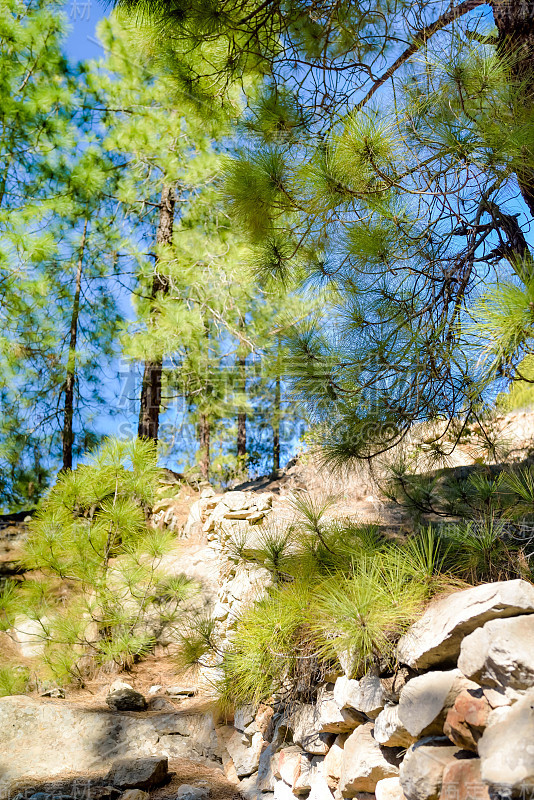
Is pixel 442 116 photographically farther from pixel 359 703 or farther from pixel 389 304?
pixel 359 703

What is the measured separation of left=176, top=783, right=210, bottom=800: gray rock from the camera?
2.09m

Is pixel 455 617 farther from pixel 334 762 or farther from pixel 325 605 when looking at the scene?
pixel 334 762

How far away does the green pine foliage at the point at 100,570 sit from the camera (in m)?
3.28

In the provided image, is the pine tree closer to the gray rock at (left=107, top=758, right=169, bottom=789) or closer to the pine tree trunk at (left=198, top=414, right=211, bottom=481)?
the gray rock at (left=107, top=758, right=169, bottom=789)

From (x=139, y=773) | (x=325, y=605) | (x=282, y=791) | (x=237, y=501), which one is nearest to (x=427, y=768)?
(x=325, y=605)

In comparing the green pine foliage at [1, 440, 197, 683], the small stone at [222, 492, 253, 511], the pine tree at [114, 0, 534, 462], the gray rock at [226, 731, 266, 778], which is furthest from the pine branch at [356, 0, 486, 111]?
the gray rock at [226, 731, 266, 778]

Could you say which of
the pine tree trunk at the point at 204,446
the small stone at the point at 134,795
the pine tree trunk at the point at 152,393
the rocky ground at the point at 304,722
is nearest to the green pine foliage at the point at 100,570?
the rocky ground at the point at 304,722

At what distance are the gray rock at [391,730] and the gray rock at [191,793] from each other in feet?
3.13

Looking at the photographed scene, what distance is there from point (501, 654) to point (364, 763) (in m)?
0.66

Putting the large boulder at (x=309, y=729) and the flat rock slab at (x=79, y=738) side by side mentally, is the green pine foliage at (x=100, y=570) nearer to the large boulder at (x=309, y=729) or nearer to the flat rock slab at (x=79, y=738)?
the flat rock slab at (x=79, y=738)

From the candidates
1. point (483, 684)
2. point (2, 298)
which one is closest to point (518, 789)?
point (483, 684)

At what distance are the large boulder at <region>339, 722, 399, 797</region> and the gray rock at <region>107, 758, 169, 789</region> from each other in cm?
97

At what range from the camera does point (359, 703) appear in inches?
64.2

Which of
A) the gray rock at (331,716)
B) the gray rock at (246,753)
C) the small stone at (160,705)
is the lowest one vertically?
the gray rock at (246,753)
